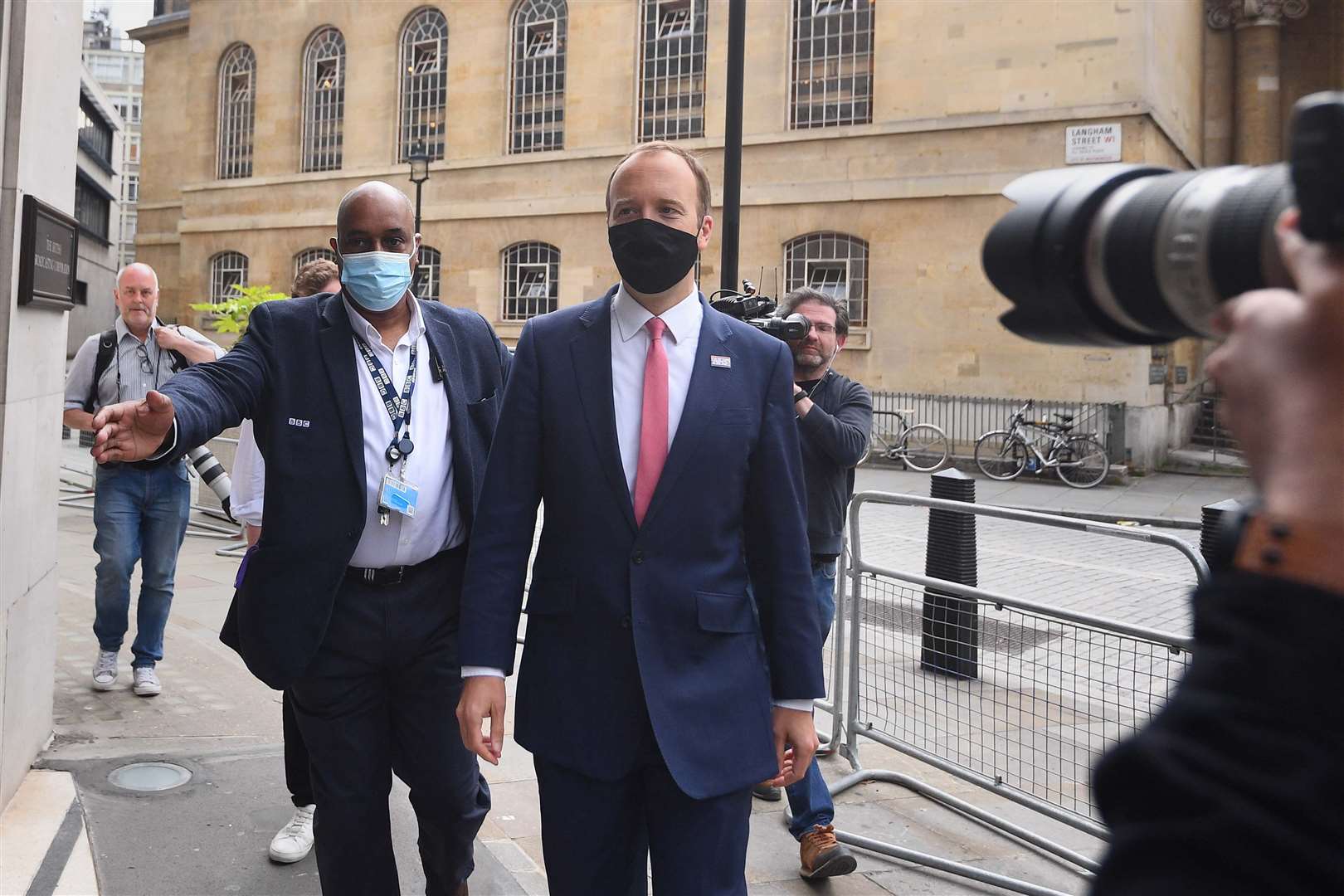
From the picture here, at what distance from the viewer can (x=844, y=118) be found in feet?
80.7

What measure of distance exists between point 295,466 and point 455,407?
0.49 metres

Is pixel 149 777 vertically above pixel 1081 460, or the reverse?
pixel 1081 460

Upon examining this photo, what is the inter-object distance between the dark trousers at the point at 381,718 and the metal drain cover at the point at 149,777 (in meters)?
1.70

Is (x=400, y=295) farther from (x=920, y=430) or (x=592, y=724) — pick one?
(x=920, y=430)

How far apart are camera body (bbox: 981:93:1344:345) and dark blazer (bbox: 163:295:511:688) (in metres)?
2.26

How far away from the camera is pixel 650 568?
251cm

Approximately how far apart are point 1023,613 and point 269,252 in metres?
32.7

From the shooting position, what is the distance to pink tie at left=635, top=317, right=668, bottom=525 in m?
2.57

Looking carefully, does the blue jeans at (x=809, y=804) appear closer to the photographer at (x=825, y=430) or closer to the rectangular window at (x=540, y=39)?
the photographer at (x=825, y=430)

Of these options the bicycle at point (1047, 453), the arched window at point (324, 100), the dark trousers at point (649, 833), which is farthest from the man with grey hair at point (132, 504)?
the arched window at point (324, 100)

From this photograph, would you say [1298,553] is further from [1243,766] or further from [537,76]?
[537,76]

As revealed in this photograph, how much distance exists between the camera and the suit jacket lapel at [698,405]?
2.52 meters

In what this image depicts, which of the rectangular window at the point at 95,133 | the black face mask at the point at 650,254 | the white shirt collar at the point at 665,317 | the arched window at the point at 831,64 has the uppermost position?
the rectangular window at the point at 95,133

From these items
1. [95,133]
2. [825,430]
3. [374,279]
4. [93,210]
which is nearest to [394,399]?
[374,279]
